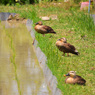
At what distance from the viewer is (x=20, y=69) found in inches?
331

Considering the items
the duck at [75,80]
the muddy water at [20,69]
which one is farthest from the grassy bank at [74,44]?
the muddy water at [20,69]

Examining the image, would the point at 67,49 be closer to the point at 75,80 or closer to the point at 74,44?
the point at 74,44

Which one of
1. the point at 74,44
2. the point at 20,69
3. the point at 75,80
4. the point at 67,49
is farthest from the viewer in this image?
the point at 74,44

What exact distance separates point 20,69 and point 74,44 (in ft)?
7.07

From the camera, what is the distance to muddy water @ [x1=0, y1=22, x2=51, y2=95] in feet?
22.7

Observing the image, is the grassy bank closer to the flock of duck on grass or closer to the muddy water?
the flock of duck on grass

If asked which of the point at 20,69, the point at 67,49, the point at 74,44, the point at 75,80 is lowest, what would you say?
the point at 20,69

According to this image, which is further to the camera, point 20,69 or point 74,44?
point 74,44

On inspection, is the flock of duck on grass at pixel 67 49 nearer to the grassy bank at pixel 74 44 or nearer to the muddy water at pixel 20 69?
the grassy bank at pixel 74 44

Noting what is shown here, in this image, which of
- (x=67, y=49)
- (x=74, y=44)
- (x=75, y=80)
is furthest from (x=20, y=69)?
(x=75, y=80)

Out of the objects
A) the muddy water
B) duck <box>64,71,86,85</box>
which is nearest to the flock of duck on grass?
duck <box>64,71,86,85</box>

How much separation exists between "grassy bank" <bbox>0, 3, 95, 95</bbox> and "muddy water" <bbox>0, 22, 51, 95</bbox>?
454mm

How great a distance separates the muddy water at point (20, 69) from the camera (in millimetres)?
6904

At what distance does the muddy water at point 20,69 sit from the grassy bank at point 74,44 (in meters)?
0.45
